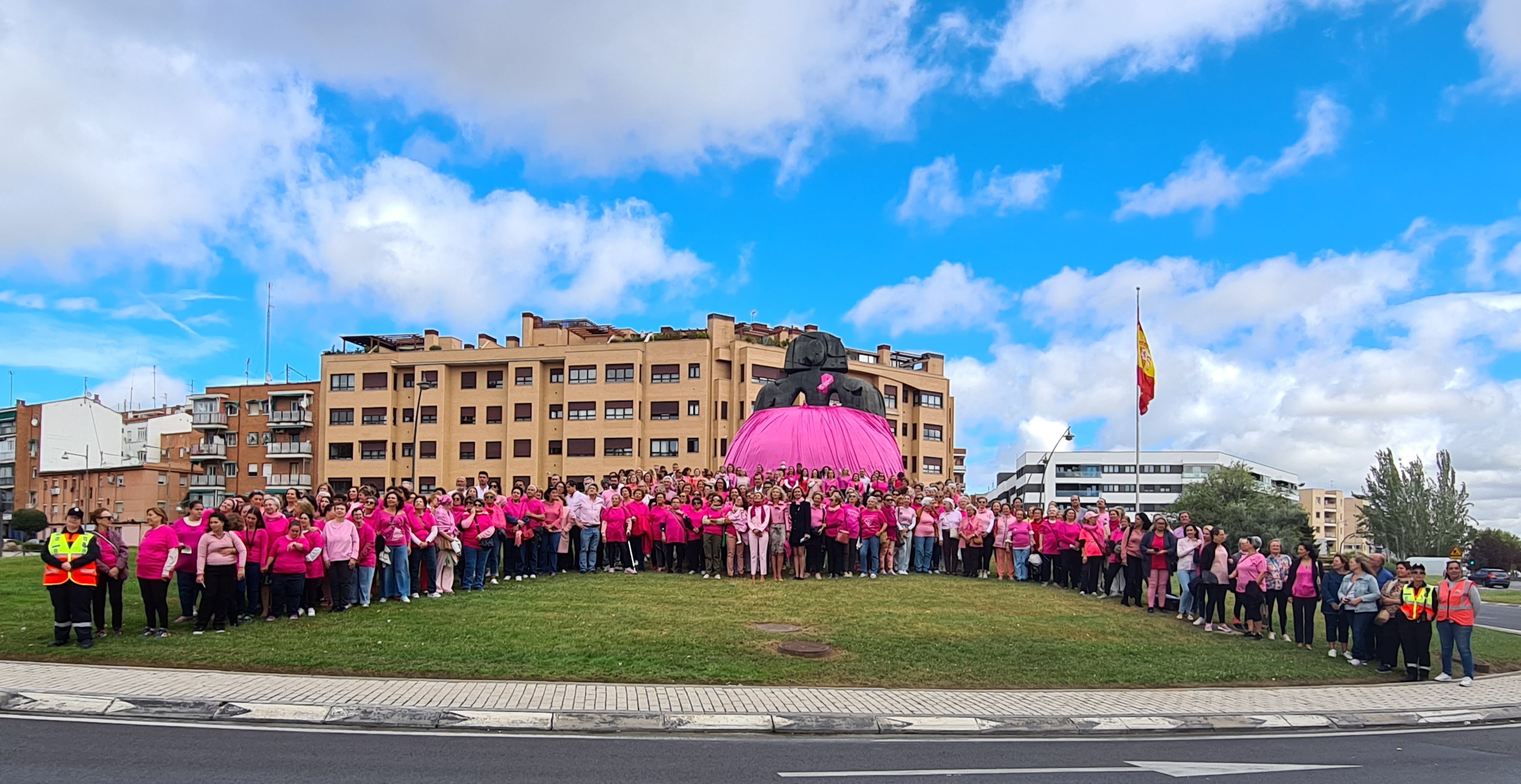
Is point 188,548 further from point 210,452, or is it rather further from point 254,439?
point 210,452

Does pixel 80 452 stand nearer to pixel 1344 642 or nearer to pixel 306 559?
pixel 306 559

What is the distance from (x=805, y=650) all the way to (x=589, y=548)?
747 centimetres

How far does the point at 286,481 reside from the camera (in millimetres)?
79375

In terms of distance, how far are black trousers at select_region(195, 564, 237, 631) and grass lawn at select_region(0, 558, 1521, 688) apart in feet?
0.85

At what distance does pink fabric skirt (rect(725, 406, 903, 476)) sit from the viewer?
31281 mm

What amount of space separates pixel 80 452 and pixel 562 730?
91.1 metres

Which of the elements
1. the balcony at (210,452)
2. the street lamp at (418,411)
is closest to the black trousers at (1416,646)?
the street lamp at (418,411)

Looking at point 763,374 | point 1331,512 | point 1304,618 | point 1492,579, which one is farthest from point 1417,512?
point 1331,512

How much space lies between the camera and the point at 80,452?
84812 mm

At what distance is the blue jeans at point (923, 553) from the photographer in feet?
70.4

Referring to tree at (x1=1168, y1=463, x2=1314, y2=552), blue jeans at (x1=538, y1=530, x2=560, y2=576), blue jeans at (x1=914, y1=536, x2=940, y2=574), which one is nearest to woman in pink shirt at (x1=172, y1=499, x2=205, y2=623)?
blue jeans at (x1=538, y1=530, x2=560, y2=576)

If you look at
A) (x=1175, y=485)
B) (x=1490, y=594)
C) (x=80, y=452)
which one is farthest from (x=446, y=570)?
(x=1175, y=485)

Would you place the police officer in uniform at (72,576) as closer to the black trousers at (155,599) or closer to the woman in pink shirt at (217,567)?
the black trousers at (155,599)

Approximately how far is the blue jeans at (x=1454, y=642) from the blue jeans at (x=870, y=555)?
9.18 m
